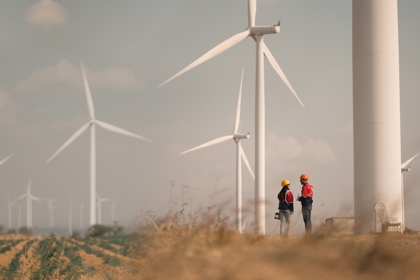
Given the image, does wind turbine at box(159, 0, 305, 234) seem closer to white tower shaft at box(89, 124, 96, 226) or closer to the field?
white tower shaft at box(89, 124, 96, 226)

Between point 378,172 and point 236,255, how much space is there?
22.8 m

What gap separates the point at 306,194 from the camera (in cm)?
2044

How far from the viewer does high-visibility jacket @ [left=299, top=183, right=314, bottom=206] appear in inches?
804

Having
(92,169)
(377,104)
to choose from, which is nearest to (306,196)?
(377,104)

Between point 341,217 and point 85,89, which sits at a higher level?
point 85,89

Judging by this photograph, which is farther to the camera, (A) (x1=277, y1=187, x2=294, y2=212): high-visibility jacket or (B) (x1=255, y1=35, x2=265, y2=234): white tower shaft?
(B) (x1=255, y1=35, x2=265, y2=234): white tower shaft

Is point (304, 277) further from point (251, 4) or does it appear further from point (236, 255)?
point (251, 4)

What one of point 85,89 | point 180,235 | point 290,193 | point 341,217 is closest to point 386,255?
point 341,217

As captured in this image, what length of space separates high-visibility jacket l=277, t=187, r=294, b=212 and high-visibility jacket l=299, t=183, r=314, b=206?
483mm

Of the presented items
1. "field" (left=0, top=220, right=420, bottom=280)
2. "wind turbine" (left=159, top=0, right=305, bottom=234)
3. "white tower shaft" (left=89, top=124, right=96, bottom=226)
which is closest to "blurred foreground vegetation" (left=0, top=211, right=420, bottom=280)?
"field" (left=0, top=220, right=420, bottom=280)

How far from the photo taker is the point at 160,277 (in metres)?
6.00

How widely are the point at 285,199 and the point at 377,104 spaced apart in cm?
881

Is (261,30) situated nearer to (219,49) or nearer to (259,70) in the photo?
(259,70)

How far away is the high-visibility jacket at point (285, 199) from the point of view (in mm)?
20766
